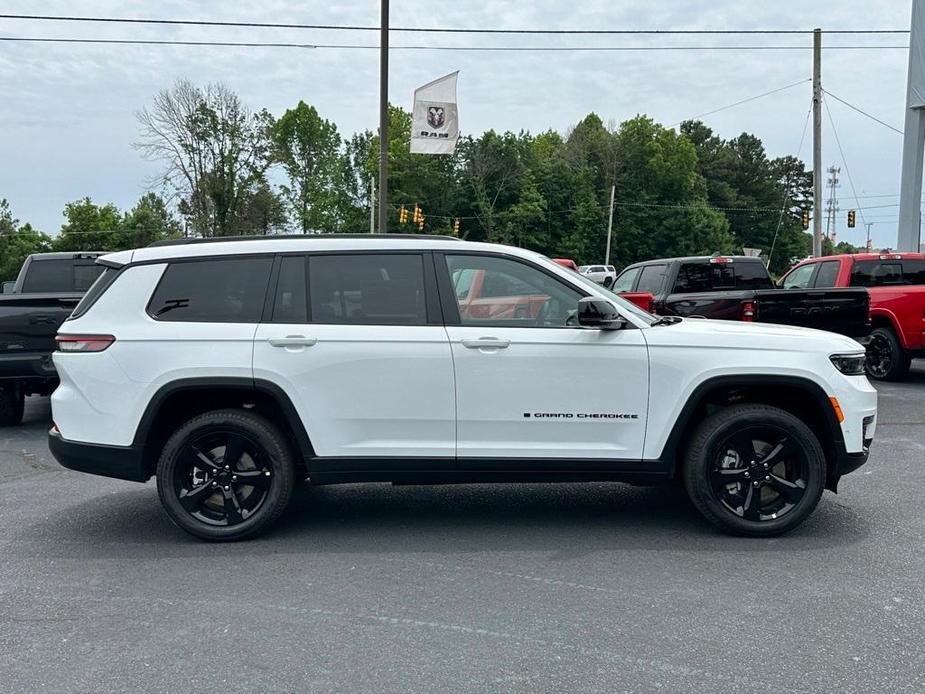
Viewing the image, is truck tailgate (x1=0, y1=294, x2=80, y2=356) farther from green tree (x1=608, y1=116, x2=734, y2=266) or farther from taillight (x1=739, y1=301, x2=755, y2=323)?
green tree (x1=608, y1=116, x2=734, y2=266)

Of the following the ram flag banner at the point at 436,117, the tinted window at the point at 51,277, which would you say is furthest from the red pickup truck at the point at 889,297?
the tinted window at the point at 51,277

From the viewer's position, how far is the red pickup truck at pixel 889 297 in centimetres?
1092

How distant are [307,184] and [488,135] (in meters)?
19.7

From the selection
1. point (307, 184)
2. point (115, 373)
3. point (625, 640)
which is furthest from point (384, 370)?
point (307, 184)

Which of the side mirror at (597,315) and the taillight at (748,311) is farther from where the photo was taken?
the taillight at (748,311)

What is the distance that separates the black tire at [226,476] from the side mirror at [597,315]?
2006 mm

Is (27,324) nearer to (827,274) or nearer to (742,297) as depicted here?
(742,297)

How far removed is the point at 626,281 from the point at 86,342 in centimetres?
971

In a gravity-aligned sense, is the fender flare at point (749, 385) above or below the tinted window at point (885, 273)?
below

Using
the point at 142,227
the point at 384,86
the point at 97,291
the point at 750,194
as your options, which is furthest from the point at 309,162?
the point at 97,291

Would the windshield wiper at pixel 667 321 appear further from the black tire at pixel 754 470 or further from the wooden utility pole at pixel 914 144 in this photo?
the wooden utility pole at pixel 914 144

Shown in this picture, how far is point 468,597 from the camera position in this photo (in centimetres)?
397

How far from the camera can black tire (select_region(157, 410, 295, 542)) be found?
15.5ft

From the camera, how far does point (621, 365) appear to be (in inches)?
184
